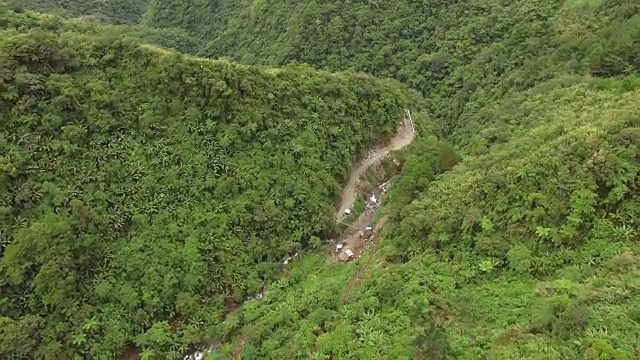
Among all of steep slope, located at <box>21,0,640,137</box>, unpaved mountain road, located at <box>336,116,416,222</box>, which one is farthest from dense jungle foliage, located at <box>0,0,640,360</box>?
unpaved mountain road, located at <box>336,116,416,222</box>

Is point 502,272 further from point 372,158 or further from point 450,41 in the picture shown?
point 450,41

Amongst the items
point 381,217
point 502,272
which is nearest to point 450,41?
point 381,217

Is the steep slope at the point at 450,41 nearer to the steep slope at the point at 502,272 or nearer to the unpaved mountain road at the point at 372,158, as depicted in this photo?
the unpaved mountain road at the point at 372,158

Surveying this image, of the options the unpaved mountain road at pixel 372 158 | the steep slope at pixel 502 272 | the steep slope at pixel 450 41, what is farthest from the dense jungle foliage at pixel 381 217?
the unpaved mountain road at pixel 372 158

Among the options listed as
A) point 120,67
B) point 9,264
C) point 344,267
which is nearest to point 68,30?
point 120,67

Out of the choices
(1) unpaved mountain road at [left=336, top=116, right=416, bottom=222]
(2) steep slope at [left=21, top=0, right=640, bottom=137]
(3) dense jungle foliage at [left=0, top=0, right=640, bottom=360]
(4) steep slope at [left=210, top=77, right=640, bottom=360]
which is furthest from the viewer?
(2) steep slope at [left=21, top=0, right=640, bottom=137]

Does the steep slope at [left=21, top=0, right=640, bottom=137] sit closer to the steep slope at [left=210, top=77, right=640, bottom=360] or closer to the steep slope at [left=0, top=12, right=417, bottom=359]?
the steep slope at [left=210, top=77, right=640, bottom=360]
